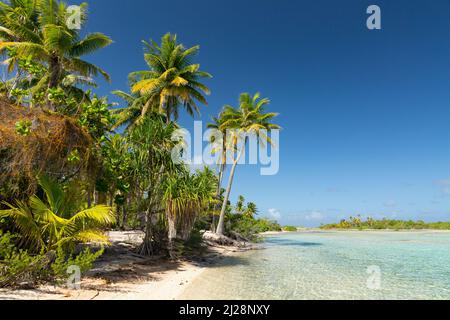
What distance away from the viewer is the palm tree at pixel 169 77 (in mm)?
20281

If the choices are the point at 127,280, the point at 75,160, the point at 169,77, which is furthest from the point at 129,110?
the point at 127,280

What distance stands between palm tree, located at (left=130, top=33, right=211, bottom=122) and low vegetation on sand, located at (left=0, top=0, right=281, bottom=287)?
0.08 metres

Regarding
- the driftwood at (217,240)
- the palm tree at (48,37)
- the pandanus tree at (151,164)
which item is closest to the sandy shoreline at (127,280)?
the pandanus tree at (151,164)

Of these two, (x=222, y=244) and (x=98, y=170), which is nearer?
(x=98, y=170)

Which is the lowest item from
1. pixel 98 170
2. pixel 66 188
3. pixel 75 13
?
pixel 66 188

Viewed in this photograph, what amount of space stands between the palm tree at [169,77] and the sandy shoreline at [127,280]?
11.3m

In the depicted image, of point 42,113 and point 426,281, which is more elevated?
point 42,113

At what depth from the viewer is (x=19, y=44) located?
14141 mm

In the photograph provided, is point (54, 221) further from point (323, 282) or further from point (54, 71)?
point (54, 71)

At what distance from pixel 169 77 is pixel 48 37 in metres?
8.04
